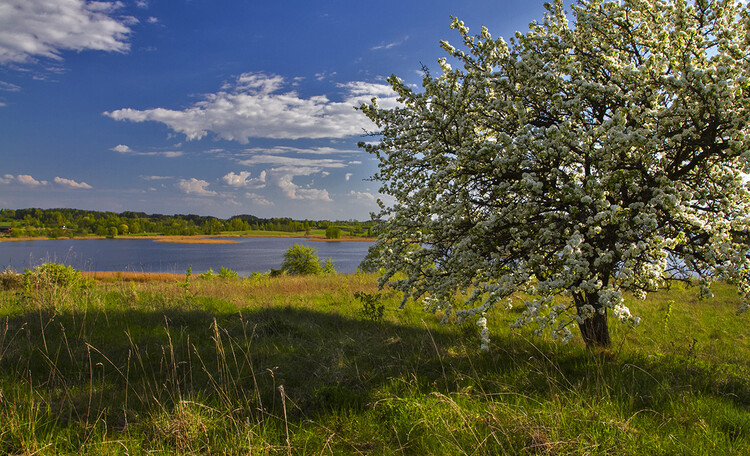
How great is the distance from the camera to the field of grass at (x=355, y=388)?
4.44 metres

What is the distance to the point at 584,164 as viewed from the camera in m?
6.84

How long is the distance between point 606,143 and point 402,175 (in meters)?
4.00

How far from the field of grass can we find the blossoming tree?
44.5 inches

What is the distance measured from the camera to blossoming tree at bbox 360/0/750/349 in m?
5.89

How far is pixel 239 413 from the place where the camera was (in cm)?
527

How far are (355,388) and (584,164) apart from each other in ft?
17.7

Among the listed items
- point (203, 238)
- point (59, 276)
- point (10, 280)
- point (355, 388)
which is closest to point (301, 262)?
point (59, 276)

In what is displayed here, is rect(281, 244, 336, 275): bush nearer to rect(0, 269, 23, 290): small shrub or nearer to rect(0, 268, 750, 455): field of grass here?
rect(0, 269, 23, 290): small shrub

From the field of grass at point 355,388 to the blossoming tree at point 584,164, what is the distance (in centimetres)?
113

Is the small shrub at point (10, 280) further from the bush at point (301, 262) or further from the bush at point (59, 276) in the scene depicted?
the bush at point (301, 262)

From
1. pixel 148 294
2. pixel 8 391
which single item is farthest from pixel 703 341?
pixel 148 294

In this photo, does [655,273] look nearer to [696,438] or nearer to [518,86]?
[696,438]

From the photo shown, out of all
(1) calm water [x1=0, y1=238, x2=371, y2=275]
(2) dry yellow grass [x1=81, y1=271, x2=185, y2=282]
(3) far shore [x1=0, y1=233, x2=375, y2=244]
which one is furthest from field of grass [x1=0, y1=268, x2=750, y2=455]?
(3) far shore [x1=0, y1=233, x2=375, y2=244]

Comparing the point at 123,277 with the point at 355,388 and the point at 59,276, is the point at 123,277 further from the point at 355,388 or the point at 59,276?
the point at 355,388
